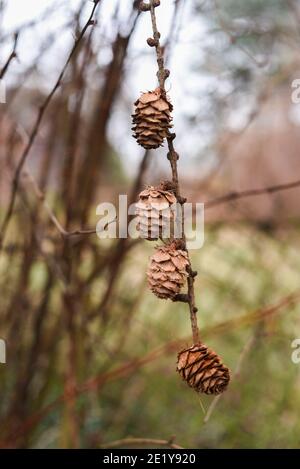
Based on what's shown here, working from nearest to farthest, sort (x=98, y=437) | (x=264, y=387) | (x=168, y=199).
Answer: (x=168, y=199) < (x=98, y=437) < (x=264, y=387)

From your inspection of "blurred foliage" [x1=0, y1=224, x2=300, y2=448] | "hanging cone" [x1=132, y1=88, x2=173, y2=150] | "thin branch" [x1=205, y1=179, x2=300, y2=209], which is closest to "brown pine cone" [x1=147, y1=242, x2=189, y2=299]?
"hanging cone" [x1=132, y1=88, x2=173, y2=150]

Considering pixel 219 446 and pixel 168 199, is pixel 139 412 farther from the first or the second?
pixel 168 199

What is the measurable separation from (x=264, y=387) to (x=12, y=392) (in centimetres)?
89

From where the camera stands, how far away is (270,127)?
3729 mm

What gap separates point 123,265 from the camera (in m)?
1.80

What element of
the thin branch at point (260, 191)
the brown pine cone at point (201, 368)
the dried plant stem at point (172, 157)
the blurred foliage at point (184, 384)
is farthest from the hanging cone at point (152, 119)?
the blurred foliage at point (184, 384)

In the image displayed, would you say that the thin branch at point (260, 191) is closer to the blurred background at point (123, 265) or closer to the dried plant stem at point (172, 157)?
the blurred background at point (123, 265)

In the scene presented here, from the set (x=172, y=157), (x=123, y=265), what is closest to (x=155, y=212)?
(x=172, y=157)

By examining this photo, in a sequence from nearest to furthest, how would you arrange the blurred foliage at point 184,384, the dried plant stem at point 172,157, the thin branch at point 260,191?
1. the dried plant stem at point 172,157
2. the thin branch at point 260,191
3. the blurred foliage at point 184,384

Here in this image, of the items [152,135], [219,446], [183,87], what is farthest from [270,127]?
[152,135]

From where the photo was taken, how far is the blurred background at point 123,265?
1.43 meters

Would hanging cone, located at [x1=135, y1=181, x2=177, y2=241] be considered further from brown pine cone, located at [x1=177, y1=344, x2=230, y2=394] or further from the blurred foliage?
the blurred foliage

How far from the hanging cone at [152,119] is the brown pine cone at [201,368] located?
0.78 feet
